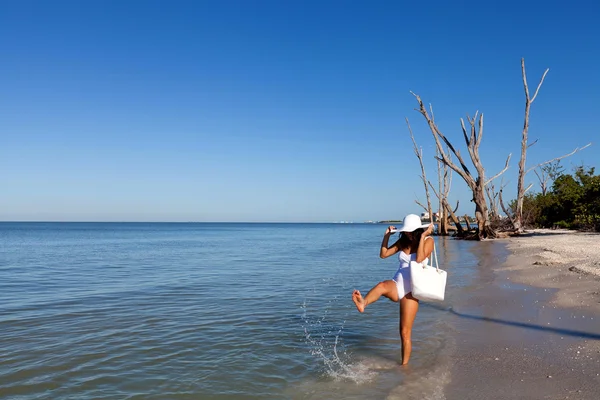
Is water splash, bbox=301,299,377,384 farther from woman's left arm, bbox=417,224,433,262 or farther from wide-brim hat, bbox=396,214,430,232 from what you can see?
wide-brim hat, bbox=396,214,430,232

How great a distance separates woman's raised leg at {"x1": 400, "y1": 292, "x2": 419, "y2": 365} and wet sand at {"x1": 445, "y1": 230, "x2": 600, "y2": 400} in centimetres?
57

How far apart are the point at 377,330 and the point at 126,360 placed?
3918 mm

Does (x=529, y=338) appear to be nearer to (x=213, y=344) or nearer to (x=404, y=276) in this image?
(x=404, y=276)

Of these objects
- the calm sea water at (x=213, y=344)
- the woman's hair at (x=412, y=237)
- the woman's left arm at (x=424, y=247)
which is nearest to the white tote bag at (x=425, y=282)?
the woman's left arm at (x=424, y=247)

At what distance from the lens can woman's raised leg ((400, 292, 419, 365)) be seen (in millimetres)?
5500

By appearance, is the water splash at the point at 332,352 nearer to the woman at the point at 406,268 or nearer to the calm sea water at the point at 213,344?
the calm sea water at the point at 213,344

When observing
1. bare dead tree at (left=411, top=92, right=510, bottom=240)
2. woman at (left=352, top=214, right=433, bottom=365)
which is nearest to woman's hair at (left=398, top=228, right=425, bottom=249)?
woman at (left=352, top=214, right=433, bottom=365)

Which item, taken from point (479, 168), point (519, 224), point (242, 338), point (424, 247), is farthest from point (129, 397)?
point (519, 224)

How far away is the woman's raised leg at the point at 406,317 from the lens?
550 cm

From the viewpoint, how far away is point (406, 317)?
18.2ft

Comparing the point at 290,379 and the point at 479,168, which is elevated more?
the point at 479,168

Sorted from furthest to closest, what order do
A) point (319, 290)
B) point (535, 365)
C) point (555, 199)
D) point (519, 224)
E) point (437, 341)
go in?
point (555, 199), point (519, 224), point (319, 290), point (437, 341), point (535, 365)

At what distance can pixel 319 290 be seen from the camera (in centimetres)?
1295

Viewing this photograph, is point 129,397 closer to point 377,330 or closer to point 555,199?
point 377,330
